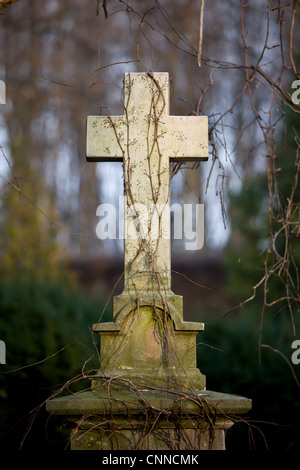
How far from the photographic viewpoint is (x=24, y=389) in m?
4.69

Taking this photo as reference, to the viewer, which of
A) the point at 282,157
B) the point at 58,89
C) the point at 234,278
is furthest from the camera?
the point at 58,89

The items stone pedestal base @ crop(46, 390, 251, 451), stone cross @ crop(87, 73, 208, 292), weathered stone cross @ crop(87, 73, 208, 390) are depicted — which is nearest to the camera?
stone pedestal base @ crop(46, 390, 251, 451)

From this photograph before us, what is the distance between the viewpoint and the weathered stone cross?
246 cm

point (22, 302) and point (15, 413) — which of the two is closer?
point (15, 413)

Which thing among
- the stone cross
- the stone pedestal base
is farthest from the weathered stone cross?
the stone pedestal base

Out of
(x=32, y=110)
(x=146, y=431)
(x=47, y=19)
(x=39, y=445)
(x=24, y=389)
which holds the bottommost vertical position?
(x=39, y=445)

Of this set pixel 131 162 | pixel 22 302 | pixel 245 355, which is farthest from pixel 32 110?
→ pixel 131 162

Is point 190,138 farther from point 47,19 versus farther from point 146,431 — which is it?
point 47,19

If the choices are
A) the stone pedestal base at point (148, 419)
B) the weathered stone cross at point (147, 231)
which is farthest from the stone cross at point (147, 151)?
the stone pedestal base at point (148, 419)

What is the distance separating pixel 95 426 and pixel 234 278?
7195 mm

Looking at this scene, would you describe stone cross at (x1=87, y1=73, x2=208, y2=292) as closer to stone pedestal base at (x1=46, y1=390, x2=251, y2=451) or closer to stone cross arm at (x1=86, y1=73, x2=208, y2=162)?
stone cross arm at (x1=86, y1=73, x2=208, y2=162)

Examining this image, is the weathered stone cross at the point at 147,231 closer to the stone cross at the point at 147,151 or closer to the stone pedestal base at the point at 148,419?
the stone cross at the point at 147,151

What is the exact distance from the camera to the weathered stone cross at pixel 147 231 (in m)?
2.46

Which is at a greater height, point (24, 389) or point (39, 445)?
point (24, 389)
